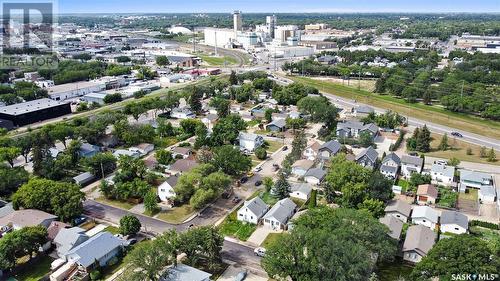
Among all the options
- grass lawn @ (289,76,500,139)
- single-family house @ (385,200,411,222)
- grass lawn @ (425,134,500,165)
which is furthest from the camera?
grass lawn @ (289,76,500,139)

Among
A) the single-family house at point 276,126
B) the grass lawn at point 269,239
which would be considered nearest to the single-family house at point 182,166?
the grass lawn at point 269,239

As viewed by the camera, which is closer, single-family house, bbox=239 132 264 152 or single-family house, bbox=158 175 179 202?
single-family house, bbox=158 175 179 202

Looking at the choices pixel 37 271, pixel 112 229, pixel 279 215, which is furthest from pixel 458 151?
pixel 37 271

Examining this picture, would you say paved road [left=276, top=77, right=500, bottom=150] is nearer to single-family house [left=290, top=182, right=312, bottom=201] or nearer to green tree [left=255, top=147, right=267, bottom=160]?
green tree [left=255, top=147, right=267, bottom=160]

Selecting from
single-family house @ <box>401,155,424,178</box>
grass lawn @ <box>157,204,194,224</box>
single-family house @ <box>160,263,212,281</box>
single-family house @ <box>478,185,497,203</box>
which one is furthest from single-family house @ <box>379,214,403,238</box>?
grass lawn @ <box>157,204,194,224</box>

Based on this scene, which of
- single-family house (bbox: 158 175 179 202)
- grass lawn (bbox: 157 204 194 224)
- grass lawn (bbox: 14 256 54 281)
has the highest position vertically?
single-family house (bbox: 158 175 179 202)

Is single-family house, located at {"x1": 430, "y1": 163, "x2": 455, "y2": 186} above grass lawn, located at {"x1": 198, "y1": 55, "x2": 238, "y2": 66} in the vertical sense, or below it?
below

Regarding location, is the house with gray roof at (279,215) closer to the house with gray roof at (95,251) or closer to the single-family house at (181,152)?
the house with gray roof at (95,251)
